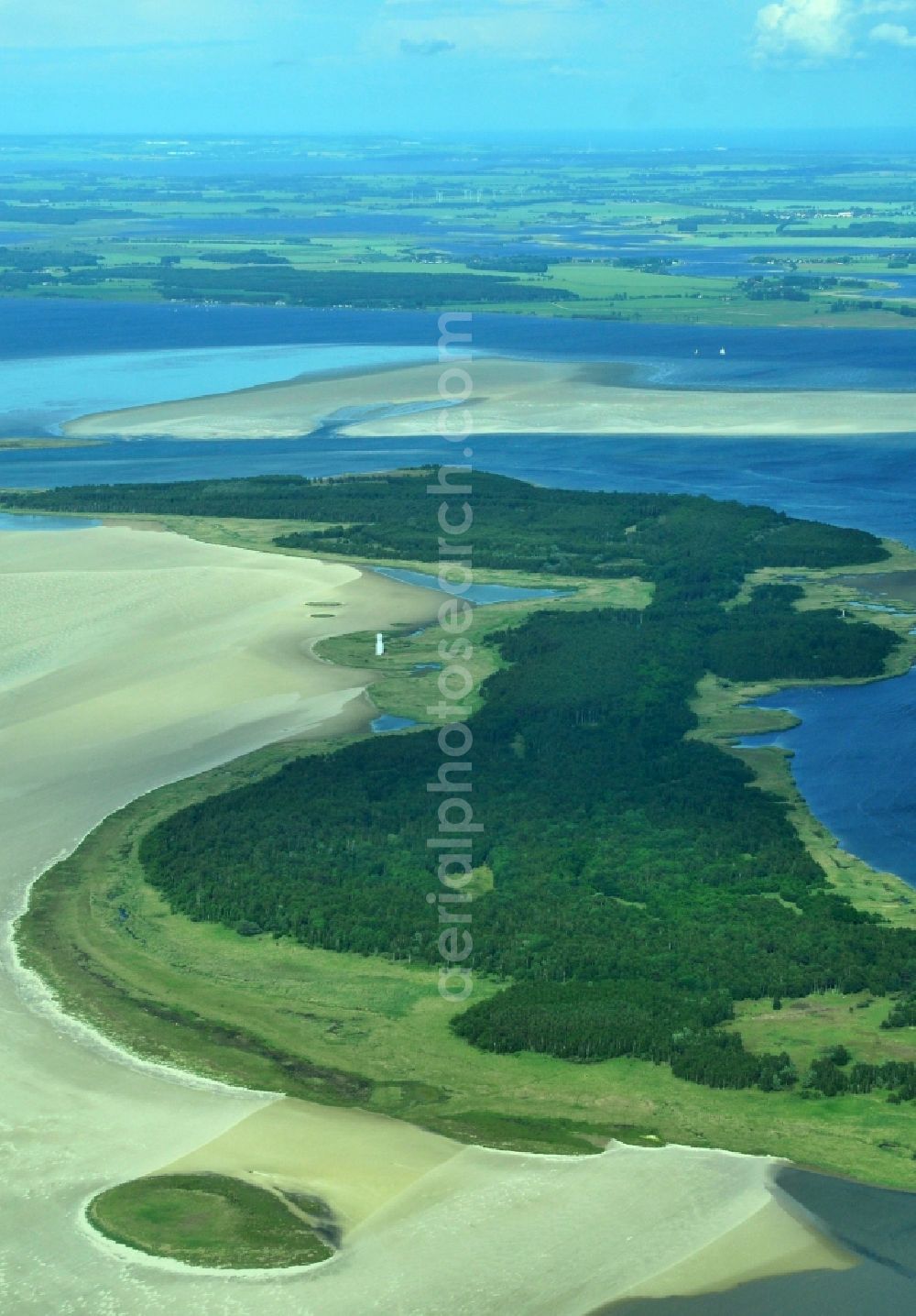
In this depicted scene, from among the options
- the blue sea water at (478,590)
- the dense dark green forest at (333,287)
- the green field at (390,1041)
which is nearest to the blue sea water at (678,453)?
the dense dark green forest at (333,287)

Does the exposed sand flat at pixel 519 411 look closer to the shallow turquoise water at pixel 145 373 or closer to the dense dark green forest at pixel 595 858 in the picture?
the shallow turquoise water at pixel 145 373

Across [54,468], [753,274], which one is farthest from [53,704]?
[753,274]

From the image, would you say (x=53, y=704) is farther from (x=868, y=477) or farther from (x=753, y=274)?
(x=753, y=274)

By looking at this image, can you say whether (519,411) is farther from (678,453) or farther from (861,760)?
(861,760)

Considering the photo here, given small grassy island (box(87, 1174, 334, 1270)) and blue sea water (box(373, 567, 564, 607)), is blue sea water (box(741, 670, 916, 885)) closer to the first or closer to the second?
blue sea water (box(373, 567, 564, 607))

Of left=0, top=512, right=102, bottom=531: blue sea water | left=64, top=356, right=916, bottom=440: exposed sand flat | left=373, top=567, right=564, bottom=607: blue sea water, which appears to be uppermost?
left=64, top=356, right=916, bottom=440: exposed sand flat

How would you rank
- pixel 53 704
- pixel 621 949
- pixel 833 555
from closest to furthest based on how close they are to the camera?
pixel 621 949, pixel 53 704, pixel 833 555

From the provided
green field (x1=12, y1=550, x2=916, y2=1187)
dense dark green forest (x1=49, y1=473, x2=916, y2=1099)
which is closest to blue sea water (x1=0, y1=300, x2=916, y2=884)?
dense dark green forest (x1=49, y1=473, x2=916, y2=1099)
